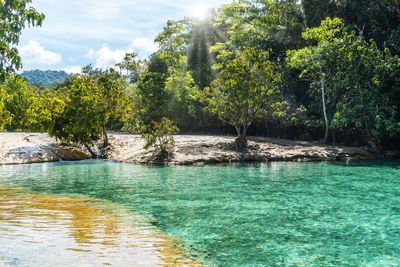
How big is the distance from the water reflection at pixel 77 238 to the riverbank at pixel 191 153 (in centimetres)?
962

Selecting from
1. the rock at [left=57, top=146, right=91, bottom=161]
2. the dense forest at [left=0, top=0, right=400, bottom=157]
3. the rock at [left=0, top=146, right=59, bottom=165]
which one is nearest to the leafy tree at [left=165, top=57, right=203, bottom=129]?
the dense forest at [left=0, top=0, right=400, bottom=157]

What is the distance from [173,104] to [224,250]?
80.7ft

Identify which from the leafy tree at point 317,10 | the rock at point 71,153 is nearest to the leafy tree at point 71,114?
the rock at point 71,153

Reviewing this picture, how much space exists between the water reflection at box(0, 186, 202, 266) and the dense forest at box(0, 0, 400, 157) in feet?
32.4

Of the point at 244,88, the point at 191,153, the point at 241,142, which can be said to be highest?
the point at 244,88

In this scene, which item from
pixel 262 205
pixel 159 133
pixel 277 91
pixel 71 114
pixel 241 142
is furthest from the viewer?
pixel 277 91

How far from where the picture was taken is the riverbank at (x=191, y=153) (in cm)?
1672

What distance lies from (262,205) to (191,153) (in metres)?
9.57

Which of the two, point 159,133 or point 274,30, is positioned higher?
point 274,30

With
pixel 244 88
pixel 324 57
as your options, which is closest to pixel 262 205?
pixel 244 88

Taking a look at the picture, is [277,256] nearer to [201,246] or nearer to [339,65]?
[201,246]

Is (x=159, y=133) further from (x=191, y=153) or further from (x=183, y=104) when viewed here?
(x=183, y=104)

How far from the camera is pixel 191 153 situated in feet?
56.0

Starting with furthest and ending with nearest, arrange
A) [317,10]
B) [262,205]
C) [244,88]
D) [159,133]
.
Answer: [317,10] < [244,88] < [159,133] < [262,205]
